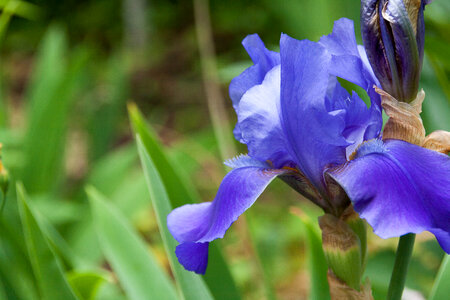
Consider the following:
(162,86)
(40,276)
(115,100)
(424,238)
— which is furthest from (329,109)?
(162,86)

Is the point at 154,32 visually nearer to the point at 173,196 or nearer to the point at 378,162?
the point at 173,196

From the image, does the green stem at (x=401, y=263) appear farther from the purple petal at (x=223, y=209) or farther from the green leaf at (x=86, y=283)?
the green leaf at (x=86, y=283)

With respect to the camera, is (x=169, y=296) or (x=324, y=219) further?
(x=169, y=296)

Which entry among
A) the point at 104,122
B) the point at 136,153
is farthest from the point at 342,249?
the point at 104,122

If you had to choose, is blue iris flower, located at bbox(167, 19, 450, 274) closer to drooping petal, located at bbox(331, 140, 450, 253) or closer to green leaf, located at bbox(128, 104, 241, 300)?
drooping petal, located at bbox(331, 140, 450, 253)

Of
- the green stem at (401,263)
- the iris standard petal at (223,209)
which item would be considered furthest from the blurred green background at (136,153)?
the green stem at (401,263)

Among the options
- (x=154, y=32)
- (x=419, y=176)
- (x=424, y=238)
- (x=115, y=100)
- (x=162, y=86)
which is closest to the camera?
(x=419, y=176)

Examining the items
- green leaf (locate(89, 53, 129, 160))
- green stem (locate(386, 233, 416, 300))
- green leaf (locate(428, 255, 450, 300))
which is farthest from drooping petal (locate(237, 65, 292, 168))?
green leaf (locate(89, 53, 129, 160))
